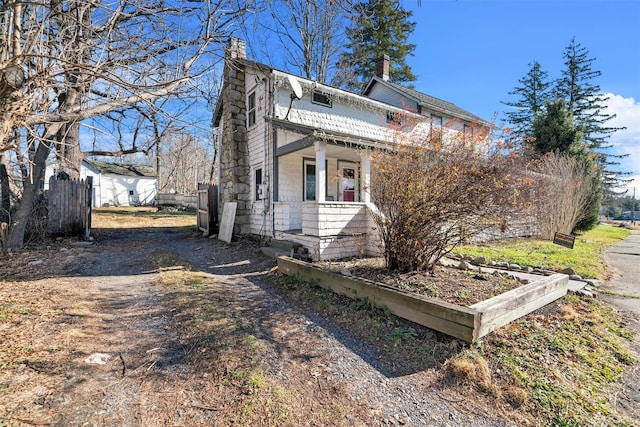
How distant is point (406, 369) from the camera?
9.62 feet

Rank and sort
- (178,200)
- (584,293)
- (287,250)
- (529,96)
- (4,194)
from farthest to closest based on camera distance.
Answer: (529,96) < (178,200) < (4,194) < (287,250) < (584,293)

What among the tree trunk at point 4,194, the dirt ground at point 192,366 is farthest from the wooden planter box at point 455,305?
the tree trunk at point 4,194

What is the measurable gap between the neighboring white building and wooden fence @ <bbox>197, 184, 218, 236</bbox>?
21781 millimetres

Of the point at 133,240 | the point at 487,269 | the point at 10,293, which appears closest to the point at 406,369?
the point at 487,269

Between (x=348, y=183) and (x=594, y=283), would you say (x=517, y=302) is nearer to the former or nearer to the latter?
(x=594, y=283)

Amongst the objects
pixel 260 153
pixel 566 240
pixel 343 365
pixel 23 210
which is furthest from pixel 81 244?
pixel 566 240

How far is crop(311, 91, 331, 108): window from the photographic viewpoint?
10.8 meters

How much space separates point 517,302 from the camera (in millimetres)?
3857

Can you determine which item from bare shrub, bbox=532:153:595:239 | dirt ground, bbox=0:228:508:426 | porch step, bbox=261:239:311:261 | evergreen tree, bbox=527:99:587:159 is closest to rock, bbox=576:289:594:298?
dirt ground, bbox=0:228:508:426

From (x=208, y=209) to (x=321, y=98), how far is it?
20.7 feet

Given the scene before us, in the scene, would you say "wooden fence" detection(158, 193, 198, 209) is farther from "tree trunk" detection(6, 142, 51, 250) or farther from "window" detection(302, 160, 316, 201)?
"window" detection(302, 160, 316, 201)

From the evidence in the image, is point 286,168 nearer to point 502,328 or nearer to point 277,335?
point 277,335

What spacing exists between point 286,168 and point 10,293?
684cm

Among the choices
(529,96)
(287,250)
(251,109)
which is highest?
(529,96)
